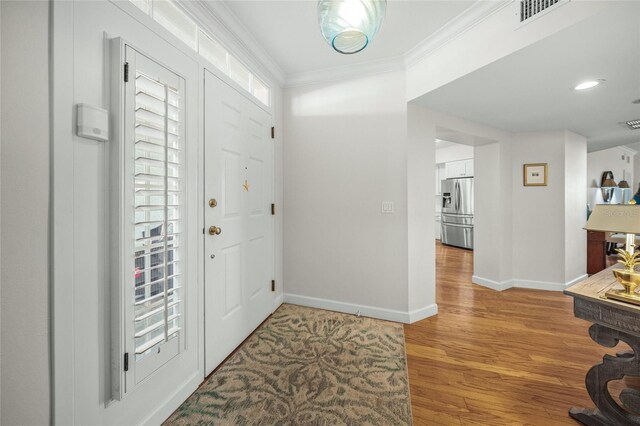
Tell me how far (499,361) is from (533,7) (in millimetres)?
2403

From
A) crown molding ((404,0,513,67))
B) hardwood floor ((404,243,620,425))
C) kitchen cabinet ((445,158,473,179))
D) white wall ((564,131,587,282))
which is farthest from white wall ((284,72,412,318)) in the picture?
kitchen cabinet ((445,158,473,179))

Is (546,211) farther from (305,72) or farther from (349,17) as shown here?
(349,17)

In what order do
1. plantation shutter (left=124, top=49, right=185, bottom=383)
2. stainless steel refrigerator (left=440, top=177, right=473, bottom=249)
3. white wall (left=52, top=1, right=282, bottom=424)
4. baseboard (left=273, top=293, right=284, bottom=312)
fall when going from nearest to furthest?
white wall (left=52, top=1, right=282, bottom=424), plantation shutter (left=124, top=49, right=185, bottom=383), baseboard (left=273, top=293, right=284, bottom=312), stainless steel refrigerator (left=440, top=177, right=473, bottom=249)

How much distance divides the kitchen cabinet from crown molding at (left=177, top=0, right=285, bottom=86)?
17.9 feet

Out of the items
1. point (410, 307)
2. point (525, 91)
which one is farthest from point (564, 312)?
point (525, 91)

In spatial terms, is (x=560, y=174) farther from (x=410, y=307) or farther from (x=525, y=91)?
(x=410, y=307)

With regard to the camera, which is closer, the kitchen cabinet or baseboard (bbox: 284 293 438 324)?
baseboard (bbox: 284 293 438 324)

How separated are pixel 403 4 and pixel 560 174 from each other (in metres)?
3.23

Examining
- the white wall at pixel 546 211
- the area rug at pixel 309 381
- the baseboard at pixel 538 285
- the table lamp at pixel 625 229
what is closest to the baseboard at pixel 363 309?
the area rug at pixel 309 381

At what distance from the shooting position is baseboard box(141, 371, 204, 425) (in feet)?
4.42

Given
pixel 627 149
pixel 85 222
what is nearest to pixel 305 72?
pixel 85 222

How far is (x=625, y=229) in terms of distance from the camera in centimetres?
125

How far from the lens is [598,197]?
5.82 metres

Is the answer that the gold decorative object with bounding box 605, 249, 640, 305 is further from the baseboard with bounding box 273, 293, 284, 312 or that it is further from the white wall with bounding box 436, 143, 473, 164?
the white wall with bounding box 436, 143, 473, 164
